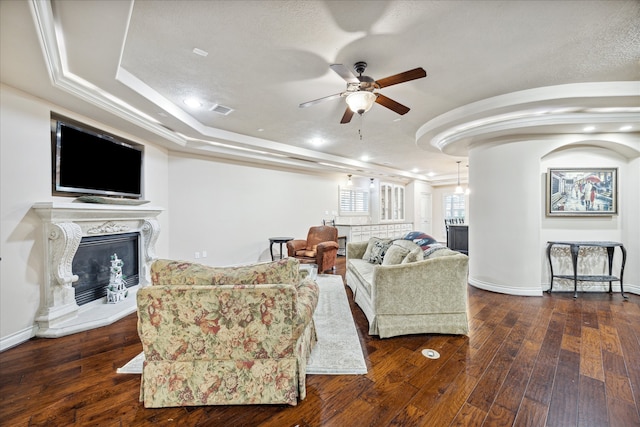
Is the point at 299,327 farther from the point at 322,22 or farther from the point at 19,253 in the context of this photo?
the point at 19,253

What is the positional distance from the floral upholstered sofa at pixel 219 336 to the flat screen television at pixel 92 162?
242 centimetres

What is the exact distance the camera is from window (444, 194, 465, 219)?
34.3 ft

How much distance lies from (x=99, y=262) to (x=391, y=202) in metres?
7.98

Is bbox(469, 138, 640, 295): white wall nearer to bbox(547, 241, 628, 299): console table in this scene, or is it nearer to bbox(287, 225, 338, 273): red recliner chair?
bbox(547, 241, 628, 299): console table

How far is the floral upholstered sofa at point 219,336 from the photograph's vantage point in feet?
→ 5.45

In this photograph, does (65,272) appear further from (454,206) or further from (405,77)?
(454,206)

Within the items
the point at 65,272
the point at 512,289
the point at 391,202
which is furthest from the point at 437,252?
the point at 391,202

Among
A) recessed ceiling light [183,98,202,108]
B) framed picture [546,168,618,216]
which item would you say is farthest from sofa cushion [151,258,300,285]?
framed picture [546,168,618,216]

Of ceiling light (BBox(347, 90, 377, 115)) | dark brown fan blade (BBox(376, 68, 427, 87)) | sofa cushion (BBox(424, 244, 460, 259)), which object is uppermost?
dark brown fan blade (BBox(376, 68, 427, 87))

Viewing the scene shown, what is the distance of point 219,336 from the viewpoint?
171cm

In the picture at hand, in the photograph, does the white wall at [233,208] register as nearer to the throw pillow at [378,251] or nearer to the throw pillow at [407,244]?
the throw pillow at [378,251]

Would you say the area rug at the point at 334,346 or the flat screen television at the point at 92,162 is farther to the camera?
the flat screen television at the point at 92,162

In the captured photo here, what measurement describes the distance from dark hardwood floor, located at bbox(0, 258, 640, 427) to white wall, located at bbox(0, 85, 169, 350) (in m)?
0.33

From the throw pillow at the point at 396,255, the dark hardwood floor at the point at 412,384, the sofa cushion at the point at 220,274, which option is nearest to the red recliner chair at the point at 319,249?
the throw pillow at the point at 396,255
